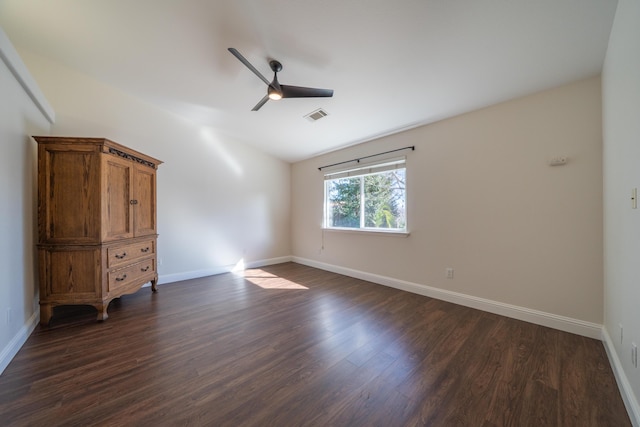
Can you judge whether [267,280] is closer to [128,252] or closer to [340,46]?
[128,252]

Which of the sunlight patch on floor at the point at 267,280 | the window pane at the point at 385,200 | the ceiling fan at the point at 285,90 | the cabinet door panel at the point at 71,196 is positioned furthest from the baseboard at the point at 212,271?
the ceiling fan at the point at 285,90

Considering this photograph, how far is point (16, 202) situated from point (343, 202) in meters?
3.89

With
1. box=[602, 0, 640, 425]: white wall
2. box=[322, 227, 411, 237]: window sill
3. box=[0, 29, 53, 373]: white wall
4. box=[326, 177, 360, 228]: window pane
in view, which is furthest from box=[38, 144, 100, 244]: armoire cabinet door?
box=[602, 0, 640, 425]: white wall

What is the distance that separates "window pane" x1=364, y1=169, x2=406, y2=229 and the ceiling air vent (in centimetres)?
130

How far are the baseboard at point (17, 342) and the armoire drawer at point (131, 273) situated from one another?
1.92ft

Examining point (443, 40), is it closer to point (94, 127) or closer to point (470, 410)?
point (470, 410)

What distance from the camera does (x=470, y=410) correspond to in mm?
1294

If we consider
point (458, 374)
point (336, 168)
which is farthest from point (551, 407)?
point (336, 168)

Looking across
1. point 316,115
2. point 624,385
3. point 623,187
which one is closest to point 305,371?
point 624,385

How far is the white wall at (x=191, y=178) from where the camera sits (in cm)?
295

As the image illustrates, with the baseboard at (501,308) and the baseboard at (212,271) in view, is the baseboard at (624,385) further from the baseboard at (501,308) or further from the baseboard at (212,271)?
the baseboard at (212,271)

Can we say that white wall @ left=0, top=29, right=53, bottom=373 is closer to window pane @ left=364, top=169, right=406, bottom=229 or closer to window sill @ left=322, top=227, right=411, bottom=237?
window sill @ left=322, top=227, right=411, bottom=237

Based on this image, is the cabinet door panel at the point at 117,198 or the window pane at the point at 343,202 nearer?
the cabinet door panel at the point at 117,198

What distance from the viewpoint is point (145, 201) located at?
118 inches
